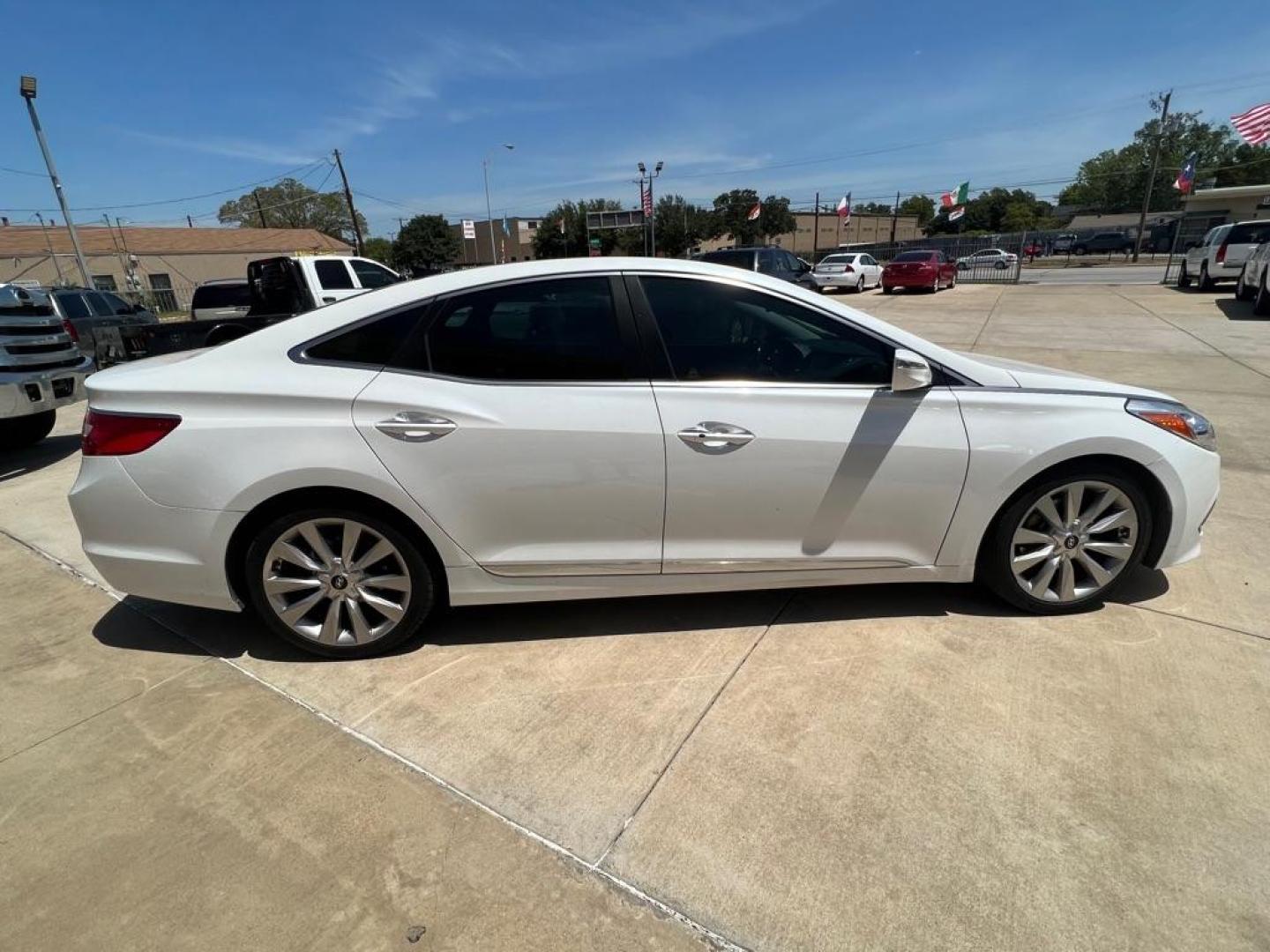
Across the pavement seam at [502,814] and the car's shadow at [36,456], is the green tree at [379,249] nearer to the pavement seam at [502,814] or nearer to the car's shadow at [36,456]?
the car's shadow at [36,456]

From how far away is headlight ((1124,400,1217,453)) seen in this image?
293 cm

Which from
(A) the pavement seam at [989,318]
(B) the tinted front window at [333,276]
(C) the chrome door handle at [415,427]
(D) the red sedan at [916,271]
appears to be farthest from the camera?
(D) the red sedan at [916,271]

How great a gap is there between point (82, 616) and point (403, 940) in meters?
2.79

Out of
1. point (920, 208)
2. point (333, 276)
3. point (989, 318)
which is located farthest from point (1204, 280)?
point (920, 208)

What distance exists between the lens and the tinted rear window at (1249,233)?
682 inches

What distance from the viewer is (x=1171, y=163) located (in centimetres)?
8394

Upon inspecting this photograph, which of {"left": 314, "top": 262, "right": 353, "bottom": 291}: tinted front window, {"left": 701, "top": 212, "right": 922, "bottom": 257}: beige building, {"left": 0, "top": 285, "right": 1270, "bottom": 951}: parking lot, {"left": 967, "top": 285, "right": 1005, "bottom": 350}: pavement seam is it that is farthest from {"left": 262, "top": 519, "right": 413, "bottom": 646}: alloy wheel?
{"left": 701, "top": 212, "right": 922, "bottom": 257}: beige building

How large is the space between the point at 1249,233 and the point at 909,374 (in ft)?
71.7

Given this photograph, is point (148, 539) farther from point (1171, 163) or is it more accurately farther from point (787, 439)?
point (1171, 163)

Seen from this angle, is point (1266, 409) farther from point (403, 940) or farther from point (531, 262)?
point (403, 940)

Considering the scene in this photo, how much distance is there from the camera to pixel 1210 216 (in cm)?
4569

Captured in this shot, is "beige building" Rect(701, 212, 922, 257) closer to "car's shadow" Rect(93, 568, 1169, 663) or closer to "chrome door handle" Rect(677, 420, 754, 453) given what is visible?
"car's shadow" Rect(93, 568, 1169, 663)

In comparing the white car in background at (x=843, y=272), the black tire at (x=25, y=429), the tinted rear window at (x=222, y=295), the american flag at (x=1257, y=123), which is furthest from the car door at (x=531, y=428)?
the american flag at (x=1257, y=123)

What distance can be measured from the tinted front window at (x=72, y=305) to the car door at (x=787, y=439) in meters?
14.0
